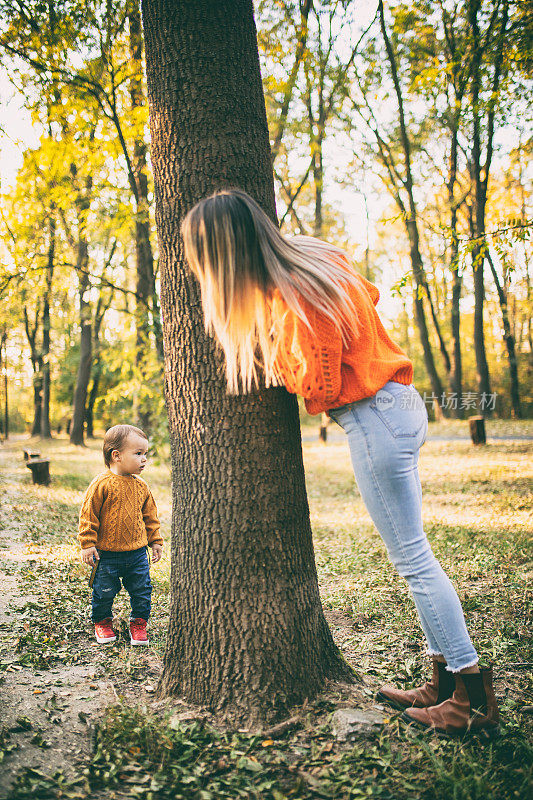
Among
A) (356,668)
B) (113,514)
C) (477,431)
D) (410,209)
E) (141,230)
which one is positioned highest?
(410,209)

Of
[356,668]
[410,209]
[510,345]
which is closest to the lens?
[356,668]

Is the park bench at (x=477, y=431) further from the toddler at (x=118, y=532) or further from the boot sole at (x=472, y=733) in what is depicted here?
the boot sole at (x=472, y=733)

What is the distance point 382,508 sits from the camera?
223 cm

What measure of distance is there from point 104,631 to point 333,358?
7.84 ft

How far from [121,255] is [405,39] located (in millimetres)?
13112

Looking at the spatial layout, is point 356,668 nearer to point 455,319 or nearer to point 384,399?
point 384,399

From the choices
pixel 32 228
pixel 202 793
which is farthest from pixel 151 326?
pixel 202 793

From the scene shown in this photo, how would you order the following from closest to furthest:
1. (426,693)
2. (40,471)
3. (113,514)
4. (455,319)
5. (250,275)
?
(250,275) < (426,693) < (113,514) < (40,471) < (455,319)

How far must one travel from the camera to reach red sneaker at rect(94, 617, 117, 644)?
3.33m

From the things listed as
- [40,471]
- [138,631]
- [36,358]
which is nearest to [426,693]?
[138,631]

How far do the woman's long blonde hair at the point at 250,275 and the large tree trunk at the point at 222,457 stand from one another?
1.12 ft

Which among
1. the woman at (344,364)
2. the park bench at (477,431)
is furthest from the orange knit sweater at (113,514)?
the park bench at (477,431)

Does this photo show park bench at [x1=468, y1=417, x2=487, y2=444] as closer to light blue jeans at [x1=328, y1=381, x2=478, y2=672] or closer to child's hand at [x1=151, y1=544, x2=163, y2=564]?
child's hand at [x1=151, y1=544, x2=163, y2=564]

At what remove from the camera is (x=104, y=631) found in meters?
3.36
